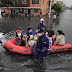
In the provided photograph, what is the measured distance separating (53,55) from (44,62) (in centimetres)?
111

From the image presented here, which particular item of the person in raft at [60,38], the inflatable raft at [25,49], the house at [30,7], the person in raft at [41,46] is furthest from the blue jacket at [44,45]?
the house at [30,7]

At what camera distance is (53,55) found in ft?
25.3

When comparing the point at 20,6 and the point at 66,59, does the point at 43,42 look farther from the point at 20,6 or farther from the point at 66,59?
the point at 20,6

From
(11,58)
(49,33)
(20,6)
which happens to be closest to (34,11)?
(20,6)

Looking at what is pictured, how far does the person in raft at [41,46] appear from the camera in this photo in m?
6.13

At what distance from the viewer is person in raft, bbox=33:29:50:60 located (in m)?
6.13

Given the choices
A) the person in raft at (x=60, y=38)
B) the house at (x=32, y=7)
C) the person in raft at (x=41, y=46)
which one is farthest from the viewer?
the house at (x=32, y=7)

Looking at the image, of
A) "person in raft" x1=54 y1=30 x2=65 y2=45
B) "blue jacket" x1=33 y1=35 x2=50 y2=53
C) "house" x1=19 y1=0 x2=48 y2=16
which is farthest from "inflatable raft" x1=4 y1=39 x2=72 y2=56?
"house" x1=19 y1=0 x2=48 y2=16

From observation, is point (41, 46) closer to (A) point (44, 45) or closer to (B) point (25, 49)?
(A) point (44, 45)

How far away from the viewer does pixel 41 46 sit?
21.0 feet

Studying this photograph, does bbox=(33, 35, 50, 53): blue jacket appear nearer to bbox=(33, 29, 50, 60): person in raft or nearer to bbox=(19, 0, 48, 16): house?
bbox=(33, 29, 50, 60): person in raft

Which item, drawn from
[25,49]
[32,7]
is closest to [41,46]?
[25,49]

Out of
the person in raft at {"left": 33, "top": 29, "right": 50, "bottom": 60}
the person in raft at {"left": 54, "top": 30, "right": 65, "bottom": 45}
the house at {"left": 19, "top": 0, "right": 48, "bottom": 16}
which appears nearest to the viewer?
the person in raft at {"left": 33, "top": 29, "right": 50, "bottom": 60}

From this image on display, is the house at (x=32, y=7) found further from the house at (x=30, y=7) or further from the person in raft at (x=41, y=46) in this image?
the person in raft at (x=41, y=46)
